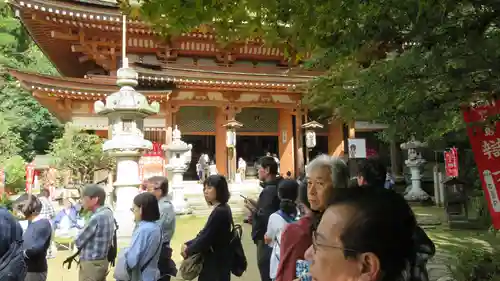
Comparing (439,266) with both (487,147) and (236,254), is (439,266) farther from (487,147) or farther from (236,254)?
(236,254)

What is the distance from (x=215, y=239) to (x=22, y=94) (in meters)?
29.3

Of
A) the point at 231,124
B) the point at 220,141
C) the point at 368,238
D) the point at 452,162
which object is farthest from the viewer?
the point at 220,141

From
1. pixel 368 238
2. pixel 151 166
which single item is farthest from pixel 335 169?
pixel 151 166

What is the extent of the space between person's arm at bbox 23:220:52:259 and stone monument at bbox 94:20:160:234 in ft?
14.4

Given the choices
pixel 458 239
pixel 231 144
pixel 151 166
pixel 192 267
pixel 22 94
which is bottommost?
pixel 458 239

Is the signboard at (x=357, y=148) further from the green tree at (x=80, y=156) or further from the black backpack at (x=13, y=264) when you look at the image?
the black backpack at (x=13, y=264)

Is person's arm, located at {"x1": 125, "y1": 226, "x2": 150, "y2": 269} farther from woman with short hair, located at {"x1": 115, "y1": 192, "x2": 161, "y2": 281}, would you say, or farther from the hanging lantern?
the hanging lantern

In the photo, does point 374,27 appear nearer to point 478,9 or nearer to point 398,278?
point 478,9

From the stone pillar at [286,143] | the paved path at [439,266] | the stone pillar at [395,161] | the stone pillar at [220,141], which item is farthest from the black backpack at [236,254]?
the stone pillar at [286,143]

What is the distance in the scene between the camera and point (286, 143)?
1755 centimetres

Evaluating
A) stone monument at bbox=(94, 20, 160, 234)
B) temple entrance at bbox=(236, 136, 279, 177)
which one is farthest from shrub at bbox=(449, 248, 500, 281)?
temple entrance at bbox=(236, 136, 279, 177)

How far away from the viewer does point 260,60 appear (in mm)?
16844

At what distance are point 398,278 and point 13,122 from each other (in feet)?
86.2

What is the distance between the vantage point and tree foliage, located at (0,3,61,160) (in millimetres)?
24641
